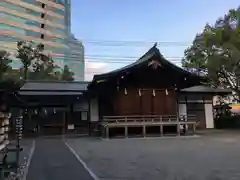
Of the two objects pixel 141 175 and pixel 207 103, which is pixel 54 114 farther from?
pixel 141 175

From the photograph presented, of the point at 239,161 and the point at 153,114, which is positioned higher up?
the point at 153,114

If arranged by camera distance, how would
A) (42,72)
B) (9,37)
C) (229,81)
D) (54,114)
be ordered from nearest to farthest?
1. (54,114)
2. (229,81)
3. (42,72)
4. (9,37)

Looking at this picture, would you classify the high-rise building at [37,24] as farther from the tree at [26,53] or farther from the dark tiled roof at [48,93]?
the dark tiled roof at [48,93]

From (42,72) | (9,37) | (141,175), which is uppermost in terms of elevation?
(9,37)

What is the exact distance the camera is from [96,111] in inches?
931

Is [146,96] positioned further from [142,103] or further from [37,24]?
[37,24]

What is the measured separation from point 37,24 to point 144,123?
5584 cm

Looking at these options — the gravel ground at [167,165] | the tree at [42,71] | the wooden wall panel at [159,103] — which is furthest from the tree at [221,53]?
the tree at [42,71]

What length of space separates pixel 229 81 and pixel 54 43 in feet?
167

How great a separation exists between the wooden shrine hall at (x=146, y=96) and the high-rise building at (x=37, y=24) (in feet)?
140

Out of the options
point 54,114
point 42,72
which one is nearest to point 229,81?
point 54,114

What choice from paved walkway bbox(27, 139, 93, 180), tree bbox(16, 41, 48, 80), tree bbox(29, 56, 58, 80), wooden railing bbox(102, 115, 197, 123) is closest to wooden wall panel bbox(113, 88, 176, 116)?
wooden railing bbox(102, 115, 197, 123)

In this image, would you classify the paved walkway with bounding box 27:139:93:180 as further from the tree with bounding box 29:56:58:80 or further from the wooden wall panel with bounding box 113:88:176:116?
the tree with bounding box 29:56:58:80

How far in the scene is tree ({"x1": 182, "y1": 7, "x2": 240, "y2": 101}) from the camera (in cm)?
2323
